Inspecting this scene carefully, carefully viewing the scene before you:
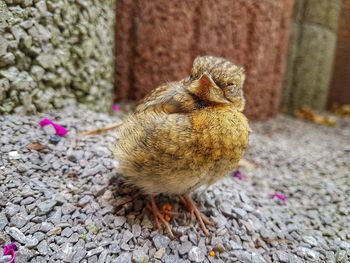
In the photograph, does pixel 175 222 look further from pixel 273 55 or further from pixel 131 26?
pixel 273 55

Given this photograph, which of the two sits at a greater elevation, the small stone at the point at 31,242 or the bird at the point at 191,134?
the bird at the point at 191,134

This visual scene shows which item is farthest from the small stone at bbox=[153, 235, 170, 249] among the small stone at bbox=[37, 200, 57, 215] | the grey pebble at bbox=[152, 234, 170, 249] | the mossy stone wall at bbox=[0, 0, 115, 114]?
the mossy stone wall at bbox=[0, 0, 115, 114]

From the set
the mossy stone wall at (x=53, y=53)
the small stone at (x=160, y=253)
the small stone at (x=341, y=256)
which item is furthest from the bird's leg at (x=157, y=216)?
the mossy stone wall at (x=53, y=53)

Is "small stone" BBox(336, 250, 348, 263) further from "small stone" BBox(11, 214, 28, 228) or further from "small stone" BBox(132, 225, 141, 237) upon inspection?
"small stone" BBox(11, 214, 28, 228)

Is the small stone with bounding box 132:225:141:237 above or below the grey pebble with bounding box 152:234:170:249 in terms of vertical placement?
above

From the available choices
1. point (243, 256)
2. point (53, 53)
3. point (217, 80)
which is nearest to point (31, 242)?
point (243, 256)

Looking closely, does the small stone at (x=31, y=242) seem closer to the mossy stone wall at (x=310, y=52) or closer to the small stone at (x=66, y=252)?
the small stone at (x=66, y=252)

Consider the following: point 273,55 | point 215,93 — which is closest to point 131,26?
point 273,55
